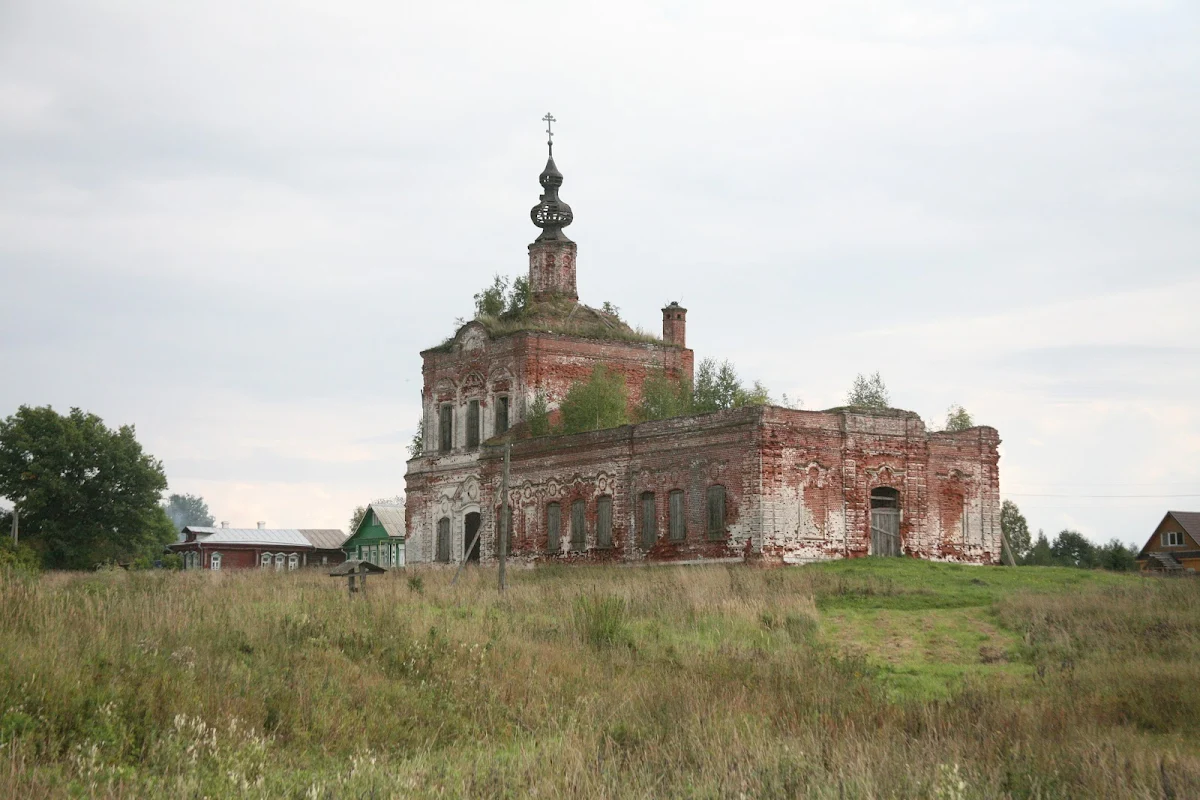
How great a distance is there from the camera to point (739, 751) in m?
9.86

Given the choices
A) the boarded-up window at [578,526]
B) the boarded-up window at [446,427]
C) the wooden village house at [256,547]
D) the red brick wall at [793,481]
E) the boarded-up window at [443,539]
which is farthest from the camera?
the wooden village house at [256,547]

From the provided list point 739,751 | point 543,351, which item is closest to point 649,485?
point 543,351

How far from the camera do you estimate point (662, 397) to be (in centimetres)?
3981

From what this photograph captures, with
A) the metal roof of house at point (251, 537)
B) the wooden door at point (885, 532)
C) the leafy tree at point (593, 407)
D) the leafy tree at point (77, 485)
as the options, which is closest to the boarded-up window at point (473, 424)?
the leafy tree at point (593, 407)

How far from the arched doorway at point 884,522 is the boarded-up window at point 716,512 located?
364 centimetres

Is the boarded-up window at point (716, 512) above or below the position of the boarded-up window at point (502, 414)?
below

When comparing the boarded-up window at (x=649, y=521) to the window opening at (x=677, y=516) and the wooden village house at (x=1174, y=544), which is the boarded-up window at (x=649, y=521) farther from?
the wooden village house at (x=1174, y=544)

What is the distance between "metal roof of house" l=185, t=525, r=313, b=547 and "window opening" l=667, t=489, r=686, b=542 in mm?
37762

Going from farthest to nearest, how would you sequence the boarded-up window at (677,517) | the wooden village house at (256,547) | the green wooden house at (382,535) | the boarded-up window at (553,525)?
1. the wooden village house at (256,547)
2. the green wooden house at (382,535)
3. the boarded-up window at (553,525)
4. the boarded-up window at (677,517)

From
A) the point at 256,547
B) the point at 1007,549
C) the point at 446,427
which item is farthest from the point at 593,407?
the point at 256,547

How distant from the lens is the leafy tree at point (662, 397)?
39594 mm

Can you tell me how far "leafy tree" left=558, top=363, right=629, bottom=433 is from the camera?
126 feet

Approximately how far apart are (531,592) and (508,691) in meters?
9.00

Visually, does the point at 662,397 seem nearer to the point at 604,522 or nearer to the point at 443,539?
the point at 604,522
